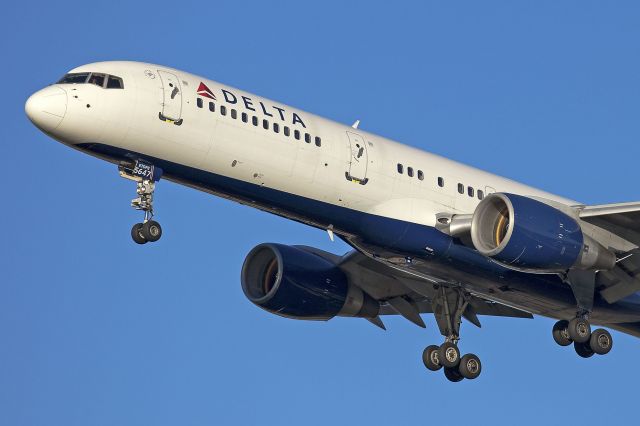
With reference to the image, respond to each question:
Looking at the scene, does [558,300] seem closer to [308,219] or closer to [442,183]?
[442,183]

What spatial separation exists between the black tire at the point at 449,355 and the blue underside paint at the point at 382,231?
7.60ft

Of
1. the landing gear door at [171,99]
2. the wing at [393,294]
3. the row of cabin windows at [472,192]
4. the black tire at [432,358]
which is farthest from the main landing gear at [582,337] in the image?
the landing gear door at [171,99]

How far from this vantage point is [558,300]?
52.8 metres

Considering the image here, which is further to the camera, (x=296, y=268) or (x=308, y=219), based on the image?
(x=296, y=268)

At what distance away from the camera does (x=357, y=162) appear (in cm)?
4956

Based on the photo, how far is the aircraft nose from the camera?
45.9 metres

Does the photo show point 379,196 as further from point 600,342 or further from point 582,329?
point 600,342

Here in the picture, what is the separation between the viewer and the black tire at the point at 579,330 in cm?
5250

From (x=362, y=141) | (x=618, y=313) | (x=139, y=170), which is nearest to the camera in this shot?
(x=139, y=170)

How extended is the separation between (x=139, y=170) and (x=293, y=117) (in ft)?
16.6

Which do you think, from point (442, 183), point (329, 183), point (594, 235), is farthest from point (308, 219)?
point (594, 235)

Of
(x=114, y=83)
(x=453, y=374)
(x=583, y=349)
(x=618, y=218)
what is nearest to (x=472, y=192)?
(x=618, y=218)

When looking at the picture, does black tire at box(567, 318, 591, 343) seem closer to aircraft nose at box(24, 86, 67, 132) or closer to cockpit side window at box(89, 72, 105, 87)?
cockpit side window at box(89, 72, 105, 87)

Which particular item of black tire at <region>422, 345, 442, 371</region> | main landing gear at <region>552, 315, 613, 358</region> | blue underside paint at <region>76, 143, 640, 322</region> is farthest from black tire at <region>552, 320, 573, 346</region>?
black tire at <region>422, 345, 442, 371</region>
